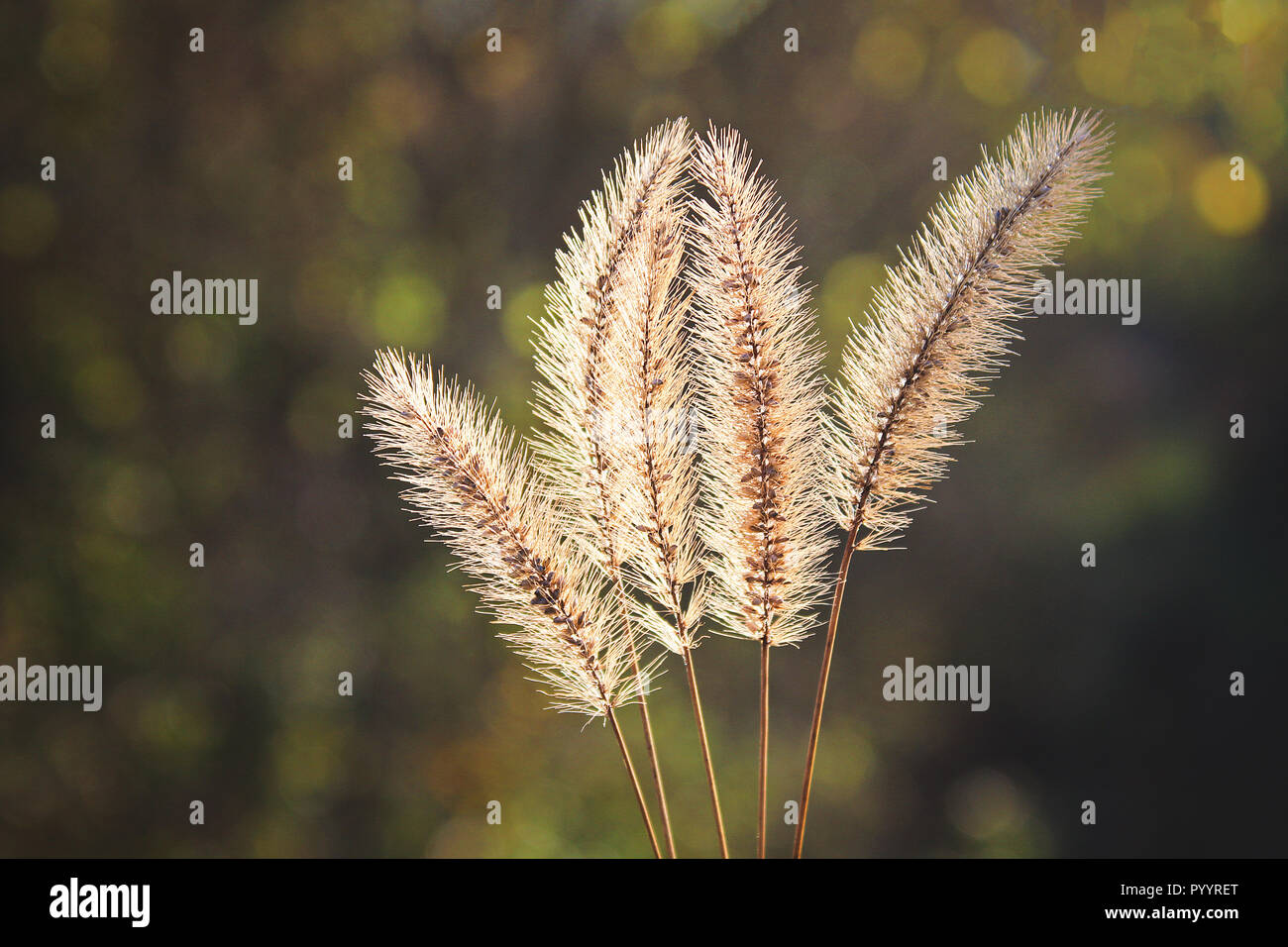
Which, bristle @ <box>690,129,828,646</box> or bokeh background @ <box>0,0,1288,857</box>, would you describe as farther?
bokeh background @ <box>0,0,1288,857</box>

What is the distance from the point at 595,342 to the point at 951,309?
0.87 ft

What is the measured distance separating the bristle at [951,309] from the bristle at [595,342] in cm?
18

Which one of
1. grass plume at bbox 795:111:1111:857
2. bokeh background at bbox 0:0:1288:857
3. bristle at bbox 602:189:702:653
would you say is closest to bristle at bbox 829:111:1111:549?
grass plume at bbox 795:111:1111:857

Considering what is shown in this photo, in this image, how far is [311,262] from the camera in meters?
1.20

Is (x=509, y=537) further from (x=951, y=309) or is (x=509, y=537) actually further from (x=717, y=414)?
(x=951, y=309)

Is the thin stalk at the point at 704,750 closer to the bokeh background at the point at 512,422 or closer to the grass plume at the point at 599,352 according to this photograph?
the grass plume at the point at 599,352

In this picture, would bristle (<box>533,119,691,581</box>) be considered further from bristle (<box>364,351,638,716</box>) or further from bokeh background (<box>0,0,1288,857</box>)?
bokeh background (<box>0,0,1288,857</box>)

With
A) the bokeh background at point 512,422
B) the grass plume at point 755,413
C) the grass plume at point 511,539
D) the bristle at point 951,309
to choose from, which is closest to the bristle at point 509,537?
the grass plume at point 511,539

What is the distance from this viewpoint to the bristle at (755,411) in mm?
616

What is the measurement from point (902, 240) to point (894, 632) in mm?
543

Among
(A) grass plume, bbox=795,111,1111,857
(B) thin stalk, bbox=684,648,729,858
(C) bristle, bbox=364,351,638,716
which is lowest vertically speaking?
(B) thin stalk, bbox=684,648,729,858

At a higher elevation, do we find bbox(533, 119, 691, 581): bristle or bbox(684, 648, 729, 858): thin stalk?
bbox(533, 119, 691, 581): bristle

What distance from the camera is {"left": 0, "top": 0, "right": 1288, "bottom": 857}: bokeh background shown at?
1155 millimetres

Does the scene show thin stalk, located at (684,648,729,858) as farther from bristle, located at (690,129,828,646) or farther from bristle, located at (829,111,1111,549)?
bristle, located at (829,111,1111,549)
